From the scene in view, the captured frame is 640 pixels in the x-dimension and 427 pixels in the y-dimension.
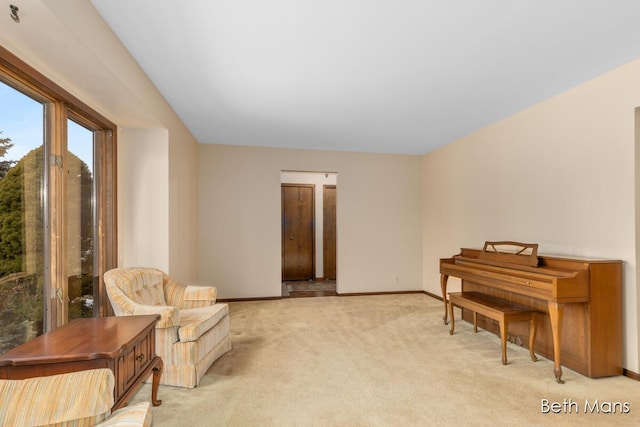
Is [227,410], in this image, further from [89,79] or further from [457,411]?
[89,79]

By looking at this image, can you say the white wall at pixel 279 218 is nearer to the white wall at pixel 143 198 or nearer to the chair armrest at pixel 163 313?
the white wall at pixel 143 198

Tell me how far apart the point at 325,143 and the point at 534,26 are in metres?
3.34

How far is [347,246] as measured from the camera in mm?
5730

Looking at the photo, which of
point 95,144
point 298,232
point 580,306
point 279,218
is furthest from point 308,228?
point 580,306

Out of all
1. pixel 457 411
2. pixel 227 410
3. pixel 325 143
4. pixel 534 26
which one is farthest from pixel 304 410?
pixel 325 143

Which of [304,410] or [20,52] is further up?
[20,52]

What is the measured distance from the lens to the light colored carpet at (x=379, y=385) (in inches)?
81.6

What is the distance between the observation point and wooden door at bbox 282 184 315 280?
7277mm

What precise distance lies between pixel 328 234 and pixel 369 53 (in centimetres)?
522

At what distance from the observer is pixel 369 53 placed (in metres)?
2.50

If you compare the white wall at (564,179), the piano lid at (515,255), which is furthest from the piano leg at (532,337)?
the white wall at (564,179)

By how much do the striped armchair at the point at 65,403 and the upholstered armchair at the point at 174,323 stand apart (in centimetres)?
111

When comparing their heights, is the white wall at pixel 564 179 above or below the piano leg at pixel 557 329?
above

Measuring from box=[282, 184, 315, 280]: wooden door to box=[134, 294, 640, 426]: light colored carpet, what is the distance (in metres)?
3.43
